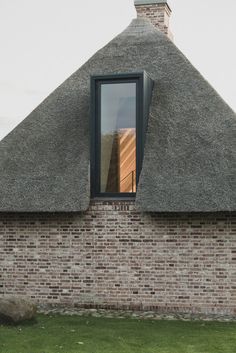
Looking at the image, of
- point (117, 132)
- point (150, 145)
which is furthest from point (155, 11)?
point (150, 145)

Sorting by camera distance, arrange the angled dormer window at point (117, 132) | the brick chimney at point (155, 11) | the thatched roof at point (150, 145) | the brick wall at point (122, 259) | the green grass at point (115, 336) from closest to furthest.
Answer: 1. the green grass at point (115, 336)
2. the thatched roof at point (150, 145)
3. the brick wall at point (122, 259)
4. the angled dormer window at point (117, 132)
5. the brick chimney at point (155, 11)

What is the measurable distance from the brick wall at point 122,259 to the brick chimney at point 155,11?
6.55 m

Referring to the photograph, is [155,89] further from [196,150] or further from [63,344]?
[63,344]

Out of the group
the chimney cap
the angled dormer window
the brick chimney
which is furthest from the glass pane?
the chimney cap

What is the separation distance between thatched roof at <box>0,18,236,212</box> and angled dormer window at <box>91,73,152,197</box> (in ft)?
0.98

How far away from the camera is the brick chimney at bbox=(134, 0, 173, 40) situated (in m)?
18.9

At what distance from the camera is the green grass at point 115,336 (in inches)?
432

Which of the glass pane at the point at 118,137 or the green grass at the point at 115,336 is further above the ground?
the glass pane at the point at 118,137

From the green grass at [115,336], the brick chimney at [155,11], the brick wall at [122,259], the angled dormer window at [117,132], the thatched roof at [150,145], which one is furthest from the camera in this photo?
the brick chimney at [155,11]

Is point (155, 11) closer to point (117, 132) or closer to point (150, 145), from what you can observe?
point (117, 132)

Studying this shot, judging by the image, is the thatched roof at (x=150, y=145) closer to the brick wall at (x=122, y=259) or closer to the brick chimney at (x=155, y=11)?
the brick wall at (x=122, y=259)

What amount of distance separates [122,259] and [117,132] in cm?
279

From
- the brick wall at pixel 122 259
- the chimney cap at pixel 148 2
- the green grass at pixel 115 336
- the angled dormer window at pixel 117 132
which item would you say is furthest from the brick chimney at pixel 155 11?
the green grass at pixel 115 336

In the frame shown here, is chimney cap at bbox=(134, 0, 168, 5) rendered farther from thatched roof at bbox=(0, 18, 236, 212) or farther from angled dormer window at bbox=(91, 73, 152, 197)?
angled dormer window at bbox=(91, 73, 152, 197)
